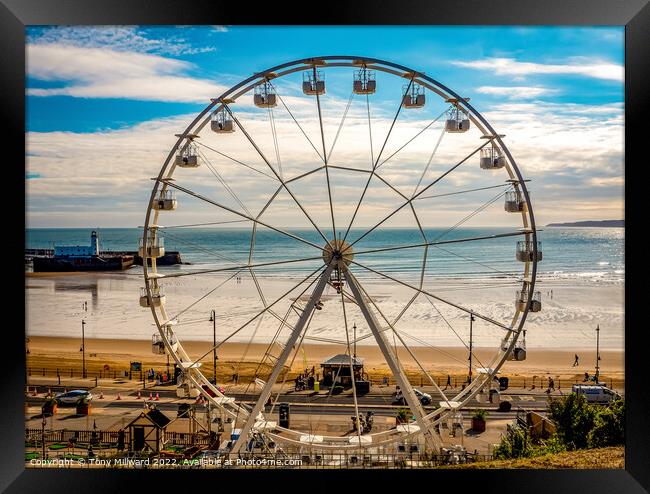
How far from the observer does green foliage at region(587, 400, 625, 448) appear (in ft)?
33.8

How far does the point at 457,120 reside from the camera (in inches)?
431

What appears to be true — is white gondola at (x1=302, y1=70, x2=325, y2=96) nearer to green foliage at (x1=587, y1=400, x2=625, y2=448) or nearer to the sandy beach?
green foliage at (x1=587, y1=400, x2=625, y2=448)

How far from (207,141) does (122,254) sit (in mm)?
16757

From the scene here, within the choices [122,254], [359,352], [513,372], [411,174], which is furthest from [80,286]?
[513,372]

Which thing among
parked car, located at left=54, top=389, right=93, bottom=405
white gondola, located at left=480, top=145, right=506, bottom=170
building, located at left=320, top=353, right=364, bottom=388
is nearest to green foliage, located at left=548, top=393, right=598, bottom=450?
white gondola, located at left=480, top=145, right=506, bottom=170

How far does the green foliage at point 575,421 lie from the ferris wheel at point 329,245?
5.68 feet

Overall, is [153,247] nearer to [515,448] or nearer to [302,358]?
[515,448]

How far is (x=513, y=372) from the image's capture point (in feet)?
66.8

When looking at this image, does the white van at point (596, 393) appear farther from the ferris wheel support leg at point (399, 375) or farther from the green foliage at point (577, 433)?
the ferris wheel support leg at point (399, 375)

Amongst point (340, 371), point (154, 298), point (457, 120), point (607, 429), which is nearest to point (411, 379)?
point (340, 371)

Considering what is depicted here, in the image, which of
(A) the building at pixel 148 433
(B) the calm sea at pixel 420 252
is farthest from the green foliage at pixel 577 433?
(B) the calm sea at pixel 420 252

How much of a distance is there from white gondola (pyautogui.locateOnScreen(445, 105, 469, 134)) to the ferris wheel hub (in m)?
3.03
